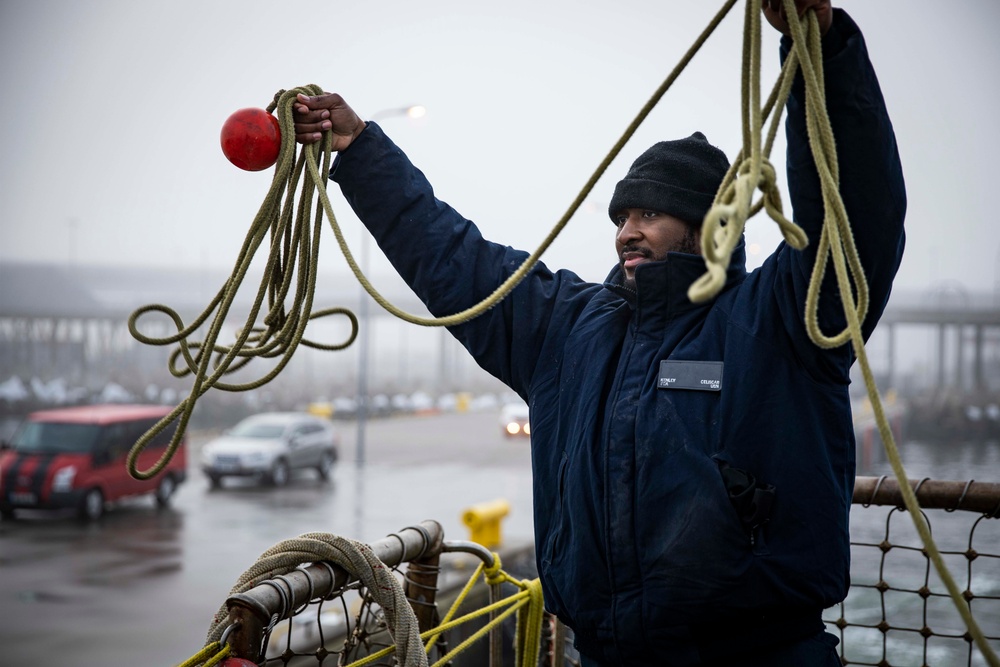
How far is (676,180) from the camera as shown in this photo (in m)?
1.96

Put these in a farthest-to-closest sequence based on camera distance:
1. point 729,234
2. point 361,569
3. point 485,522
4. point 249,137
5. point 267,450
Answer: point 267,450 < point 485,522 < point 361,569 < point 249,137 < point 729,234

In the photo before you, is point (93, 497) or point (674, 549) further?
point (93, 497)

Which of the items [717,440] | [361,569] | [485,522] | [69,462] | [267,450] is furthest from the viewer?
[267,450]

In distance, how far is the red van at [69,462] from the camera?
38.4 feet

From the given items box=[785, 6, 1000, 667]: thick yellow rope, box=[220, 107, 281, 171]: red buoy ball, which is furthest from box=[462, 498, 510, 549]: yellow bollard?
box=[785, 6, 1000, 667]: thick yellow rope

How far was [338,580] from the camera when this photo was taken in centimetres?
189

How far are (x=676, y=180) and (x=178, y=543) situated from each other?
10322 mm

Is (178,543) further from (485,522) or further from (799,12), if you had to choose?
(799,12)

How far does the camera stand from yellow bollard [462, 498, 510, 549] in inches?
317

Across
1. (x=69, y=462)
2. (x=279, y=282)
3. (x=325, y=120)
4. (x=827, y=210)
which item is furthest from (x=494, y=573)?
(x=69, y=462)

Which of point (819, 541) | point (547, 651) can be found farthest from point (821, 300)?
point (547, 651)

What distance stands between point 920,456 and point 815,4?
31568 millimetres

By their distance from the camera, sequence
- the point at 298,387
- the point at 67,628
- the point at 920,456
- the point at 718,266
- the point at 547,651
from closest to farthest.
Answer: the point at 718,266 → the point at 547,651 → the point at 67,628 → the point at 920,456 → the point at 298,387

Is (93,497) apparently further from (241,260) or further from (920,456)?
(920,456)
